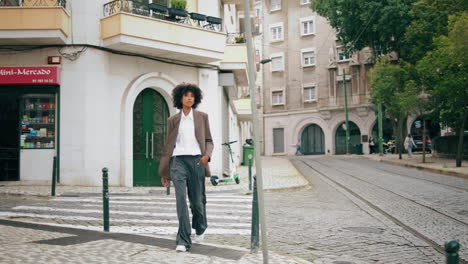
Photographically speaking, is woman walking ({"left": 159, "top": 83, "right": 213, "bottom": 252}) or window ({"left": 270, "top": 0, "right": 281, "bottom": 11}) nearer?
woman walking ({"left": 159, "top": 83, "right": 213, "bottom": 252})

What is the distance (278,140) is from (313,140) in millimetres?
3907

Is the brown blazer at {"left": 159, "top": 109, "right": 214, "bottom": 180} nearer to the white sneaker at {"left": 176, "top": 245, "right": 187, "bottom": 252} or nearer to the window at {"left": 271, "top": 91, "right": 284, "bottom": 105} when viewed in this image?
the white sneaker at {"left": 176, "top": 245, "right": 187, "bottom": 252}

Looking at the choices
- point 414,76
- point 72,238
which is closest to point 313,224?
point 72,238

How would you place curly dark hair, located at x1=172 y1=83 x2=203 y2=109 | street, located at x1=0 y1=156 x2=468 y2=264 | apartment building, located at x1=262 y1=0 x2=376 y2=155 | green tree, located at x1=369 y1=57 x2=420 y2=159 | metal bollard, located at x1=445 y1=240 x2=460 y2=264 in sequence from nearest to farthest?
metal bollard, located at x1=445 y1=240 x2=460 y2=264 → street, located at x1=0 y1=156 x2=468 y2=264 → curly dark hair, located at x1=172 y1=83 x2=203 y2=109 → green tree, located at x1=369 y1=57 x2=420 y2=159 → apartment building, located at x1=262 y1=0 x2=376 y2=155

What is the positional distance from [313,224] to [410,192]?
606cm

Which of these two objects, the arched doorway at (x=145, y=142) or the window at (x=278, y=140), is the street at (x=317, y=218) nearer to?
the arched doorway at (x=145, y=142)

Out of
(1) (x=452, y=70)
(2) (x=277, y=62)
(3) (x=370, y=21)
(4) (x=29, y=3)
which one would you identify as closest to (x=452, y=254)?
(4) (x=29, y=3)

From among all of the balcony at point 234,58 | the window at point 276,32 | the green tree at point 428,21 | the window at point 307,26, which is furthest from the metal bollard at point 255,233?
the window at point 276,32

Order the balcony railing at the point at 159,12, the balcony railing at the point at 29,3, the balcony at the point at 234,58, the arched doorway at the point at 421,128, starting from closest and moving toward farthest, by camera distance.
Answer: the balcony railing at the point at 29,3
the balcony railing at the point at 159,12
the balcony at the point at 234,58
the arched doorway at the point at 421,128

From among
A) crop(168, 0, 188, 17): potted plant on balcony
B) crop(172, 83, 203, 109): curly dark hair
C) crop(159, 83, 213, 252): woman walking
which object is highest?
crop(168, 0, 188, 17): potted plant on balcony

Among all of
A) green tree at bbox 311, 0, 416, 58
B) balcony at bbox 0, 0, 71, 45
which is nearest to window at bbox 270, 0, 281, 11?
green tree at bbox 311, 0, 416, 58

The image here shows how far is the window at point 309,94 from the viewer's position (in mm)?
52406

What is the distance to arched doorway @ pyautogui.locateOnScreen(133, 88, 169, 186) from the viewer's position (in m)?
16.2

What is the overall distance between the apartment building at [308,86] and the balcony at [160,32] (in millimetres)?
33341
